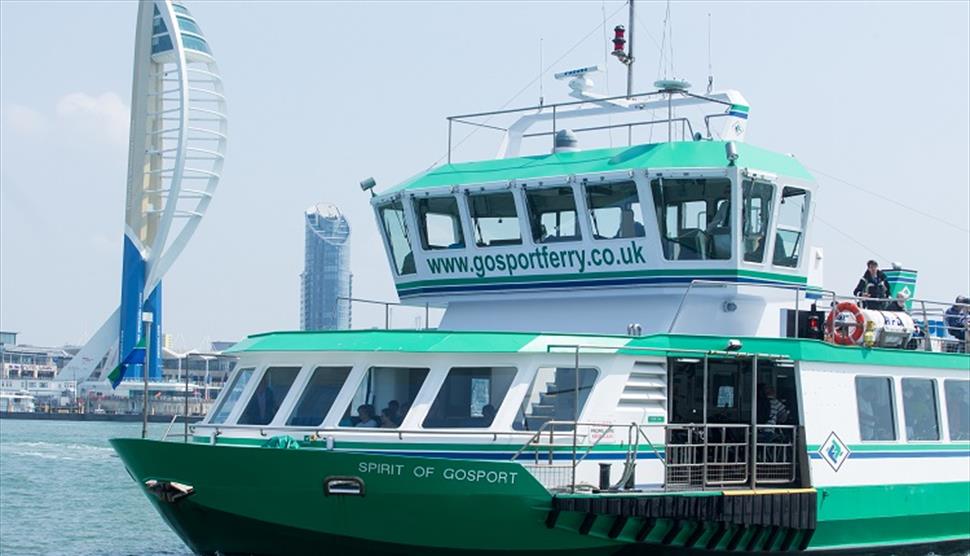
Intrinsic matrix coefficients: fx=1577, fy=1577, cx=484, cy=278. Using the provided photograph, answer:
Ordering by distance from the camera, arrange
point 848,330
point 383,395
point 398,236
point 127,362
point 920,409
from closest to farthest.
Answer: point 383,395 < point 848,330 < point 920,409 < point 398,236 < point 127,362

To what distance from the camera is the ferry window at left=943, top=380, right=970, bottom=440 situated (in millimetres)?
21203

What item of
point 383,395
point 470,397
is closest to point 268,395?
point 383,395

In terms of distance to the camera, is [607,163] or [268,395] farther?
[607,163]

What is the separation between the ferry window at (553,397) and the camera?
54.2 ft

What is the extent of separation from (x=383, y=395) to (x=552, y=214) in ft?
13.5

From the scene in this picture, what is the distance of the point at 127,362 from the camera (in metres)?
102

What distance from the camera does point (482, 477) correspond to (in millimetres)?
15453

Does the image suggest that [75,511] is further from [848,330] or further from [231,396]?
[848,330]

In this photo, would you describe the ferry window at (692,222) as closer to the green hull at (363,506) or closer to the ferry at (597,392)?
the ferry at (597,392)

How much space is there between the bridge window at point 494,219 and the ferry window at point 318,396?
12.6 feet

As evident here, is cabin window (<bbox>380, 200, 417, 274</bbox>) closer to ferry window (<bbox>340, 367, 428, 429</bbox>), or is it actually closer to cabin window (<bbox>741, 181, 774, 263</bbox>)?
ferry window (<bbox>340, 367, 428, 429</bbox>)

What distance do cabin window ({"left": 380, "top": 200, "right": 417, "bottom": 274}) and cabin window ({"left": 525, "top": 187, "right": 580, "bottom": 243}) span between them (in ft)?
6.70

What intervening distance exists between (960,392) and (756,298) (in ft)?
12.8

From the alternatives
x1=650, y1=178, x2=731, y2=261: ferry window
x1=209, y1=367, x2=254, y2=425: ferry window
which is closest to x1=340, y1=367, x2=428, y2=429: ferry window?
x1=209, y1=367, x2=254, y2=425: ferry window
